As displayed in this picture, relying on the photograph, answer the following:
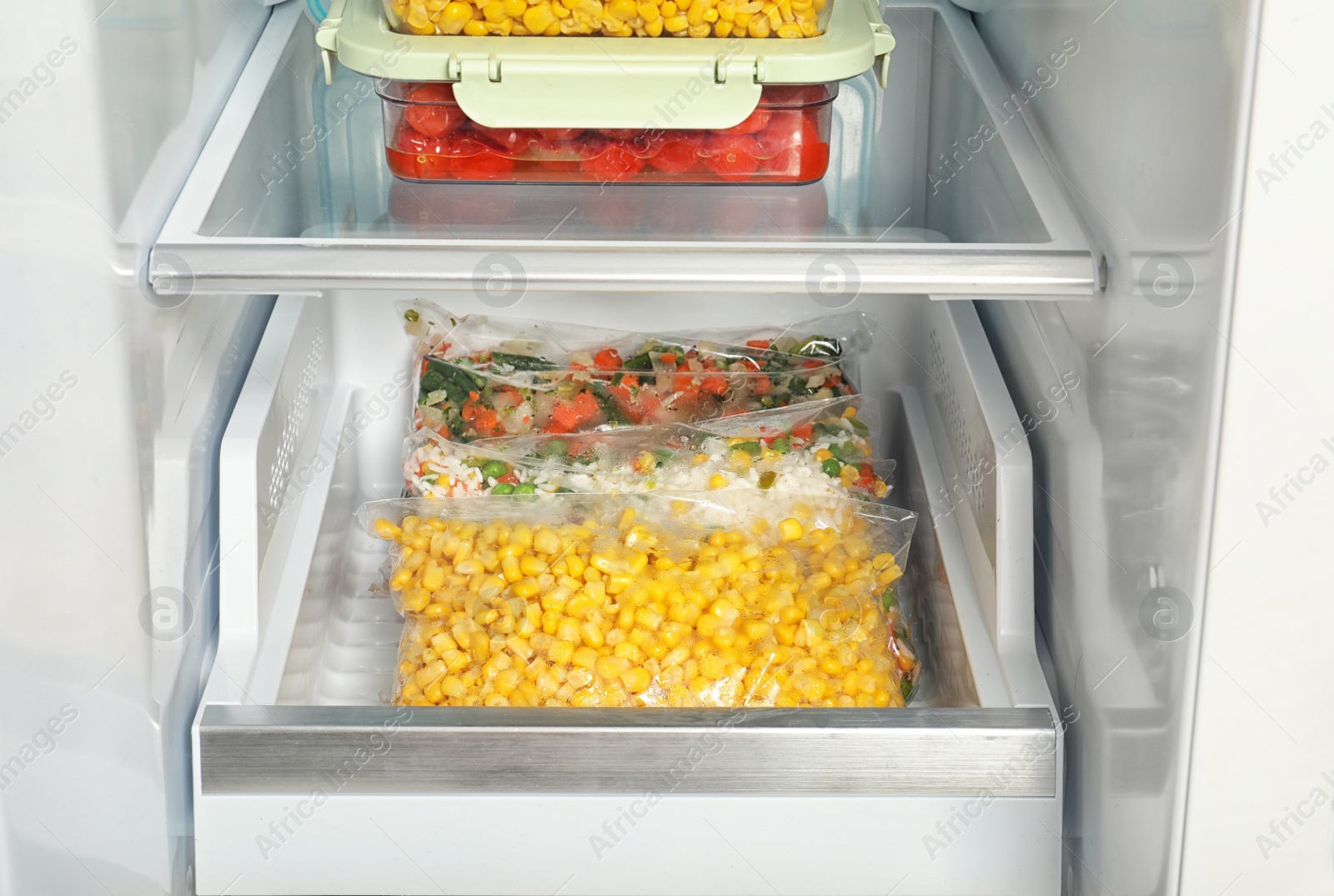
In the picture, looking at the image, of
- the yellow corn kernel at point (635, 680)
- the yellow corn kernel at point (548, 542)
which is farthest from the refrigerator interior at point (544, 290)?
the yellow corn kernel at point (548, 542)

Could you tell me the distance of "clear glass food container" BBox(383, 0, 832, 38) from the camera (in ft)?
3.44

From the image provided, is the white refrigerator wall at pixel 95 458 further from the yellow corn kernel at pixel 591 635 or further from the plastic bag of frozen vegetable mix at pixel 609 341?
the plastic bag of frozen vegetable mix at pixel 609 341

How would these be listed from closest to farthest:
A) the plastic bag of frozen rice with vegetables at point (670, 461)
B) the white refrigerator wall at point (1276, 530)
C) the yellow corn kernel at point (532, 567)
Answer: the white refrigerator wall at point (1276, 530) → the yellow corn kernel at point (532, 567) → the plastic bag of frozen rice with vegetables at point (670, 461)

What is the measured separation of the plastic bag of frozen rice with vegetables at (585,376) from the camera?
1469 mm

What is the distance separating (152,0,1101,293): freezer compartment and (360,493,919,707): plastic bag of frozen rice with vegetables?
1.12 ft

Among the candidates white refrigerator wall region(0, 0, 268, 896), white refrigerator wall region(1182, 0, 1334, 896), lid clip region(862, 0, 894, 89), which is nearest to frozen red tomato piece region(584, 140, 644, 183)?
lid clip region(862, 0, 894, 89)

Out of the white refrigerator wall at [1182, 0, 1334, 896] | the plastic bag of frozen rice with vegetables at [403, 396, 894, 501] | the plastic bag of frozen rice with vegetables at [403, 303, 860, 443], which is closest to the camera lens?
the white refrigerator wall at [1182, 0, 1334, 896]

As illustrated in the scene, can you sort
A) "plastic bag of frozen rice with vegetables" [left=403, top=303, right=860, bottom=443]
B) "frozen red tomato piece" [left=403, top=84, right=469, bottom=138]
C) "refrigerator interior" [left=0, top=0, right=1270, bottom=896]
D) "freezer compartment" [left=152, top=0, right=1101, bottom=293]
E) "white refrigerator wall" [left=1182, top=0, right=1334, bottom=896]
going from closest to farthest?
"white refrigerator wall" [left=1182, top=0, right=1334, bottom=896] < "refrigerator interior" [left=0, top=0, right=1270, bottom=896] < "freezer compartment" [left=152, top=0, right=1101, bottom=293] < "frozen red tomato piece" [left=403, top=84, right=469, bottom=138] < "plastic bag of frozen rice with vegetables" [left=403, top=303, right=860, bottom=443]

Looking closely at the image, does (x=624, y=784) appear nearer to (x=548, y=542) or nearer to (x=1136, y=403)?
(x=548, y=542)

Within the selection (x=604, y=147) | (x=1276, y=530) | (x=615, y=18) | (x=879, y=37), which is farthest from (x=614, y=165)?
(x=1276, y=530)

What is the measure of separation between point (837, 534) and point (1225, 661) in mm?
495

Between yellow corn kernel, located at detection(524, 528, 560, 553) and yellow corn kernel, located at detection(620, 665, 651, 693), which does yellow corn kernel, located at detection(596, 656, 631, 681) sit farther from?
yellow corn kernel, located at detection(524, 528, 560, 553)

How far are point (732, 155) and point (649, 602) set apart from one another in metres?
0.41

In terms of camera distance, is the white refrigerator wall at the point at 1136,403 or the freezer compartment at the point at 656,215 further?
the freezer compartment at the point at 656,215
